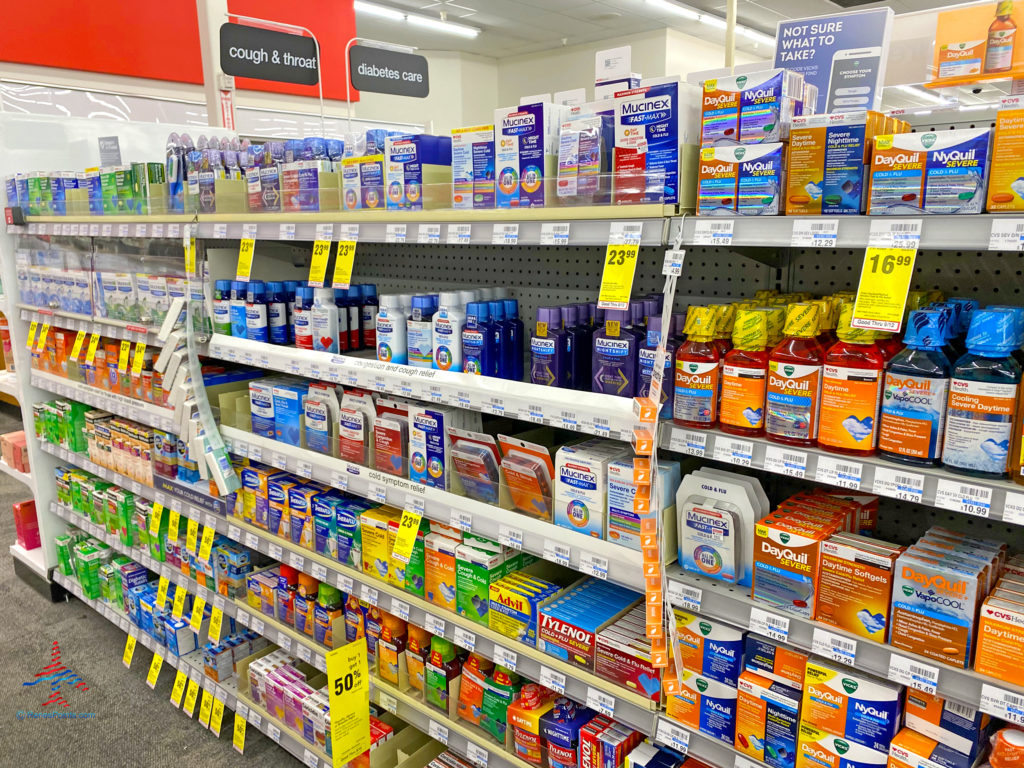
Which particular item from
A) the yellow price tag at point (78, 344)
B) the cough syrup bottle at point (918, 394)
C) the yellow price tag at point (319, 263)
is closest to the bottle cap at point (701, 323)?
the cough syrup bottle at point (918, 394)

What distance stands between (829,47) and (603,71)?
0.54 m

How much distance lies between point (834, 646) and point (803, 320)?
2.02 ft

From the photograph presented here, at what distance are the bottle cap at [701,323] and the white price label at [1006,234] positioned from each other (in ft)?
1.65

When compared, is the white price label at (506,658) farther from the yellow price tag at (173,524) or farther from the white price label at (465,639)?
the yellow price tag at (173,524)

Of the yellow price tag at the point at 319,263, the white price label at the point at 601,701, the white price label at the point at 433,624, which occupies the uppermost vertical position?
the yellow price tag at the point at 319,263

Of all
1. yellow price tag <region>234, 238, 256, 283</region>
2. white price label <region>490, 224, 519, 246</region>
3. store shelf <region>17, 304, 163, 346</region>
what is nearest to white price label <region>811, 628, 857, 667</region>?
white price label <region>490, 224, 519, 246</region>

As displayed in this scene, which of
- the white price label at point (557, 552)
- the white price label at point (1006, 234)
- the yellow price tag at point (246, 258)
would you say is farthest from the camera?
the yellow price tag at point (246, 258)

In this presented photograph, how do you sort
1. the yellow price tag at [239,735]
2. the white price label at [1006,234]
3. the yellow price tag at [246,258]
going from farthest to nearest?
the yellow price tag at [239,735] < the yellow price tag at [246,258] < the white price label at [1006,234]

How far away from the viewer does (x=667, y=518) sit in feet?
5.51

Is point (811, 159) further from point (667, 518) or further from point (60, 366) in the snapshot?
point (60, 366)

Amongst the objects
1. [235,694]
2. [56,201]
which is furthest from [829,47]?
[56,201]

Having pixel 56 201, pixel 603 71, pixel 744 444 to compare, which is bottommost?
pixel 744 444

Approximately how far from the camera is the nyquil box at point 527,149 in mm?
1687

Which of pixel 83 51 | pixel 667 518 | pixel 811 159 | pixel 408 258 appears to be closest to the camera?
pixel 811 159
